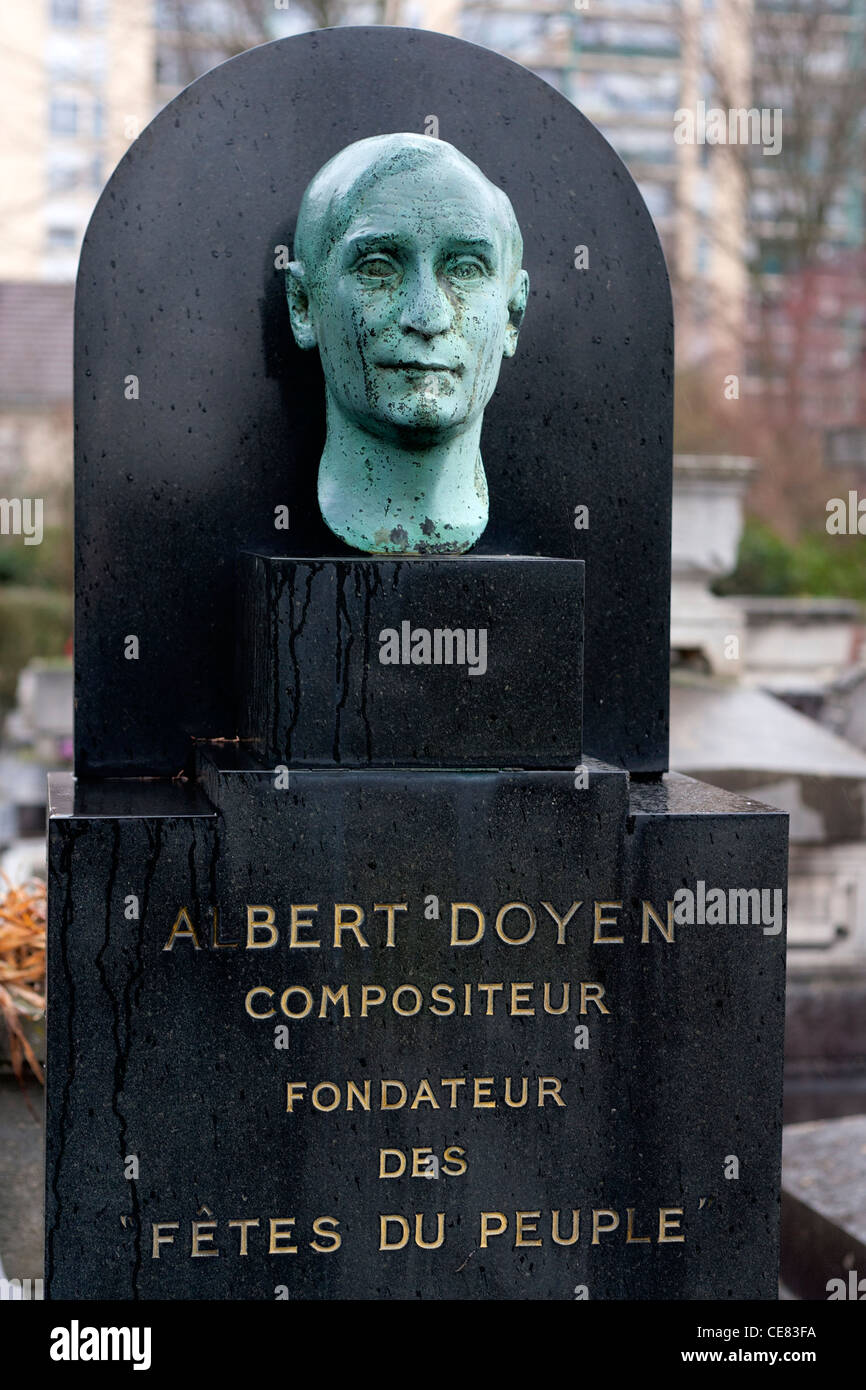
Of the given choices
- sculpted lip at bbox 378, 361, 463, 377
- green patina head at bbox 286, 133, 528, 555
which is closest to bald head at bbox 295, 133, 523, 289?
green patina head at bbox 286, 133, 528, 555

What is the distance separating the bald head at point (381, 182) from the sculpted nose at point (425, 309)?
0.22 m

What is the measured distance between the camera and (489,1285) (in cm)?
379

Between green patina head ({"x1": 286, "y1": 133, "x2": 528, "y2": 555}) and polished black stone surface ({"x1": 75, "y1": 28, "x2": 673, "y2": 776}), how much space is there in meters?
0.21

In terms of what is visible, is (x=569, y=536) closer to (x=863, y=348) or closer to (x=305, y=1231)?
(x=305, y=1231)

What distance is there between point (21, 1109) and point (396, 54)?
3.40 meters

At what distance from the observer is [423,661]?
3730 mm

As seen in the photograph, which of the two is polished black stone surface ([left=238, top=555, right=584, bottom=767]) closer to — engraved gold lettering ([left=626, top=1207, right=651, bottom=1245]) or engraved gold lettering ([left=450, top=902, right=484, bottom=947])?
engraved gold lettering ([left=450, top=902, right=484, bottom=947])

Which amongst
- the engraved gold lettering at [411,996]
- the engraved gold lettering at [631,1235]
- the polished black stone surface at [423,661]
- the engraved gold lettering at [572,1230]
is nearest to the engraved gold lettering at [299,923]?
the engraved gold lettering at [411,996]

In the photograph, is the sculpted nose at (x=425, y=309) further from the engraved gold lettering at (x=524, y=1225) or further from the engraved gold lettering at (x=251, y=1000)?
the engraved gold lettering at (x=524, y=1225)

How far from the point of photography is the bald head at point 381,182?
12.8 feet

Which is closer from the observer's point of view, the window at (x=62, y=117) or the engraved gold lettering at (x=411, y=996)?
the engraved gold lettering at (x=411, y=996)

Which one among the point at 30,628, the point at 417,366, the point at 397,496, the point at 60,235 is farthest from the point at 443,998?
the point at 60,235

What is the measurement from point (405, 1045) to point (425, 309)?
1649 mm

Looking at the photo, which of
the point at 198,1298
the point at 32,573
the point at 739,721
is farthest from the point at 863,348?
the point at 198,1298
